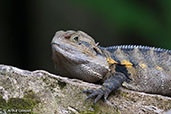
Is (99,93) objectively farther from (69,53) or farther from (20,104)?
(20,104)

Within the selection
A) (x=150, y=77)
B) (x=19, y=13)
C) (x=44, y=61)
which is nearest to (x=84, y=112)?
(x=150, y=77)

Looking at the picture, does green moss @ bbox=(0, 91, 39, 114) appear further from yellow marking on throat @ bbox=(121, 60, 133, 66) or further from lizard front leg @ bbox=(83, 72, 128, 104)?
yellow marking on throat @ bbox=(121, 60, 133, 66)

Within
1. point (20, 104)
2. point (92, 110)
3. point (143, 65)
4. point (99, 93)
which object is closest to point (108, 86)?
point (99, 93)

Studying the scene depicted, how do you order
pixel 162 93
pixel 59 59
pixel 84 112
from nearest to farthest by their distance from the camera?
1. pixel 84 112
2. pixel 59 59
3. pixel 162 93

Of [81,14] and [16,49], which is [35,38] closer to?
[16,49]

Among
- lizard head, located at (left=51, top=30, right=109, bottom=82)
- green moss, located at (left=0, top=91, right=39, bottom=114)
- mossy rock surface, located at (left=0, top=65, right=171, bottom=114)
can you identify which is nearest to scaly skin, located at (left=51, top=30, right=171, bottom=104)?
lizard head, located at (left=51, top=30, right=109, bottom=82)

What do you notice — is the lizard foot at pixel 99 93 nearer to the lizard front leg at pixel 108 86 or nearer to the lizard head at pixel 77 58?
the lizard front leg at pixel 108 86
